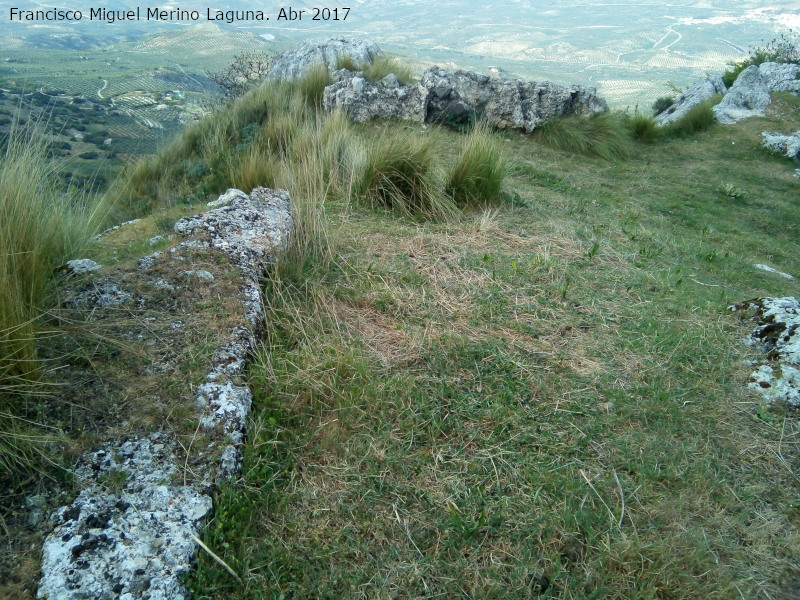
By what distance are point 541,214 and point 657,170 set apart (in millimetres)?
3920

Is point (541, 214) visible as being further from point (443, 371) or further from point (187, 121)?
point (187, 121)

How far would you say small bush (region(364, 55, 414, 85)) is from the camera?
9156 mm

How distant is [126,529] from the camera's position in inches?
61.9

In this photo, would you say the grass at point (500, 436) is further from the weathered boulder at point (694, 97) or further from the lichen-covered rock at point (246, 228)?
the weathered boulder at point (694, 97)

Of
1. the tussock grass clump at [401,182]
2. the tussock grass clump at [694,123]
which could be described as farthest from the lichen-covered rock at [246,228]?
the tussock grass clump at [694,123]

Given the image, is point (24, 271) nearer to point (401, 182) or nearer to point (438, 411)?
point (438, 411)

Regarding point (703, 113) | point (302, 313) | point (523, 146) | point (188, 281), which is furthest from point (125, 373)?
point (703, 113)

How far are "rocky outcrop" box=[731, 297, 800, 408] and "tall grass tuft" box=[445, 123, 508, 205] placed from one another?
2.21m

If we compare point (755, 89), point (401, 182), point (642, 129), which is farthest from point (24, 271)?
point (755, 89)

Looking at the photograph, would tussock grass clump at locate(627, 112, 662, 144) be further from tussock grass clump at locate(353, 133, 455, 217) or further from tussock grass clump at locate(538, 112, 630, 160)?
tussock grass clump at locate(353, 133, 455, 217)

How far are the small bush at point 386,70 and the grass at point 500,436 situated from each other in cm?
607

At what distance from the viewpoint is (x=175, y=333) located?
7.61ft

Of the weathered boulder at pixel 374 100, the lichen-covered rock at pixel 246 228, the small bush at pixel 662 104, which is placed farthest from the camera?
the small bush at pixel 662 104

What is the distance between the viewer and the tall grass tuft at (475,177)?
464 cm
